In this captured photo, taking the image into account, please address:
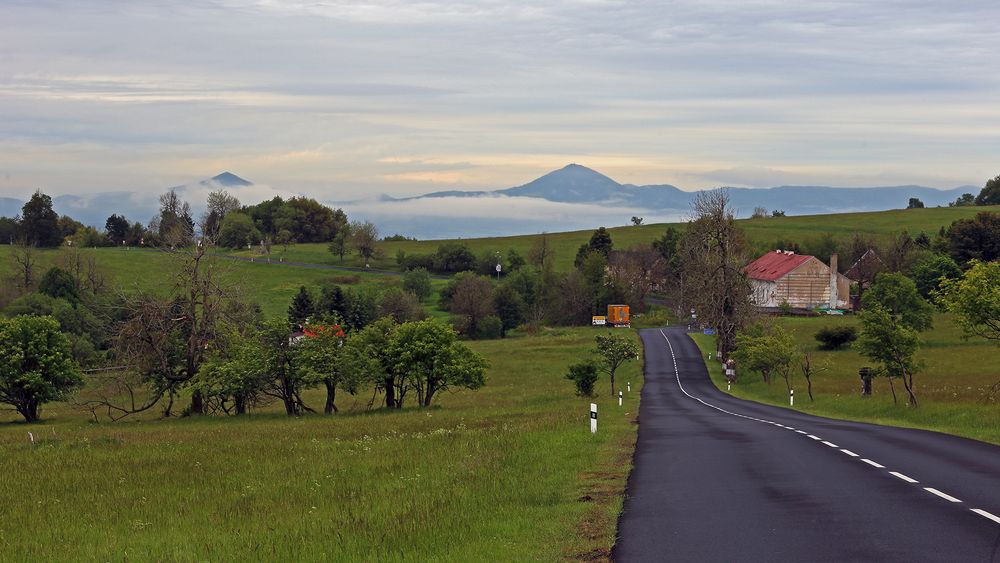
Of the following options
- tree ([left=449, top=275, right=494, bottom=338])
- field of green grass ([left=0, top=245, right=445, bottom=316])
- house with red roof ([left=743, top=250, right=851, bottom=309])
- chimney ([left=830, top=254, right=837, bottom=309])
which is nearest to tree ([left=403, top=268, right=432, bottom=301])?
field of green grass ([left=0, top=245, right=445, bottom=316])

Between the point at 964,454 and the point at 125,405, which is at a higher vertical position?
the point at 964,454

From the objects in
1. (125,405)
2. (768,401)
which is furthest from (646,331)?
(125,405)

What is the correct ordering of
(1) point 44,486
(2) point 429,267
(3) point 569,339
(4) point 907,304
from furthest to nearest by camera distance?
(2) point 429,267 < (3) point 569,339 < (4) point 907,304 < (1) point 44,486

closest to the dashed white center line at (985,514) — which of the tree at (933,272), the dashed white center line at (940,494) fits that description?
the dashed white center line at (940,494)

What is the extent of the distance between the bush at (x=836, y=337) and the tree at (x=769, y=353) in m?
23.9

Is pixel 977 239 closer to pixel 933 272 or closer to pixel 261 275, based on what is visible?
pixel 933 272

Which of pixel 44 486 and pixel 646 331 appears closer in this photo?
pixel 44 486

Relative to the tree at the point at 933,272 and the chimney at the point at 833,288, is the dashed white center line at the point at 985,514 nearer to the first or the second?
the tree at the point at 933,272

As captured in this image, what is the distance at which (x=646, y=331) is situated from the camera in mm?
122188

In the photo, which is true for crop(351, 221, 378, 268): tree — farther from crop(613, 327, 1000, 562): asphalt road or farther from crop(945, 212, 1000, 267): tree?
crop(613, 327, 1000, 562): asphalt road

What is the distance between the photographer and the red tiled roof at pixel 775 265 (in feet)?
473

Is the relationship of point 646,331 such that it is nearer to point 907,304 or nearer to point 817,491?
point 907,304

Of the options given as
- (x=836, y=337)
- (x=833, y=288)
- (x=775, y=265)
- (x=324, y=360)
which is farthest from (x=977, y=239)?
(x=324, y=360)

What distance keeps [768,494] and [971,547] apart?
483 cm
